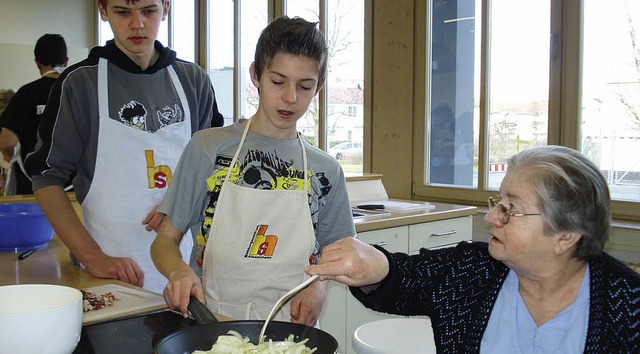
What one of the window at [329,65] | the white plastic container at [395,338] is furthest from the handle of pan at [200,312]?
the window at [329,65]

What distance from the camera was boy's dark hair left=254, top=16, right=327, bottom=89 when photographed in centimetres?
140

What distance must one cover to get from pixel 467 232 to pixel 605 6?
1363 millimetres

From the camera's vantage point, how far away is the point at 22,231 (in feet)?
5.88

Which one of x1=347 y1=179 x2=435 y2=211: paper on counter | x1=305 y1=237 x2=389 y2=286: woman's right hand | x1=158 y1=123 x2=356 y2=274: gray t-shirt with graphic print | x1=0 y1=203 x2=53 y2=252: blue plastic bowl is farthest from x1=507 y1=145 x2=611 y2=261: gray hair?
x1=347 y1=179 x2=435 y2=211: paper on counter

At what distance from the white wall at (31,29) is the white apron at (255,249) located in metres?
6.07

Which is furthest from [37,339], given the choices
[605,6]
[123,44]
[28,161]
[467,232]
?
[605,6]

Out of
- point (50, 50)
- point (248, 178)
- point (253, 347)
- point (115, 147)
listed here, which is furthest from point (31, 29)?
point (253, 347)

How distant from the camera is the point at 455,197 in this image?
3885 millimetres

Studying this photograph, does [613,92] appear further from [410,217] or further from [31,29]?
[31,29]

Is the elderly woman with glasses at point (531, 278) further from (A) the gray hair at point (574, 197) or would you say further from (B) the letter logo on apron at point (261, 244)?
(B) the letter logo on apron at point (261, 244)

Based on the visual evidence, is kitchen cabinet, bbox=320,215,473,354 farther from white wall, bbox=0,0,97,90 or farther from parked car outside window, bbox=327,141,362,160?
white wall, bbox=0,0,97,90

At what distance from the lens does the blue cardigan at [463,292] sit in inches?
47.9

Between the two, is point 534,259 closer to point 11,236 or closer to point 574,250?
point 574,250

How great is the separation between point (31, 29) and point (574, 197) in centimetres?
691
